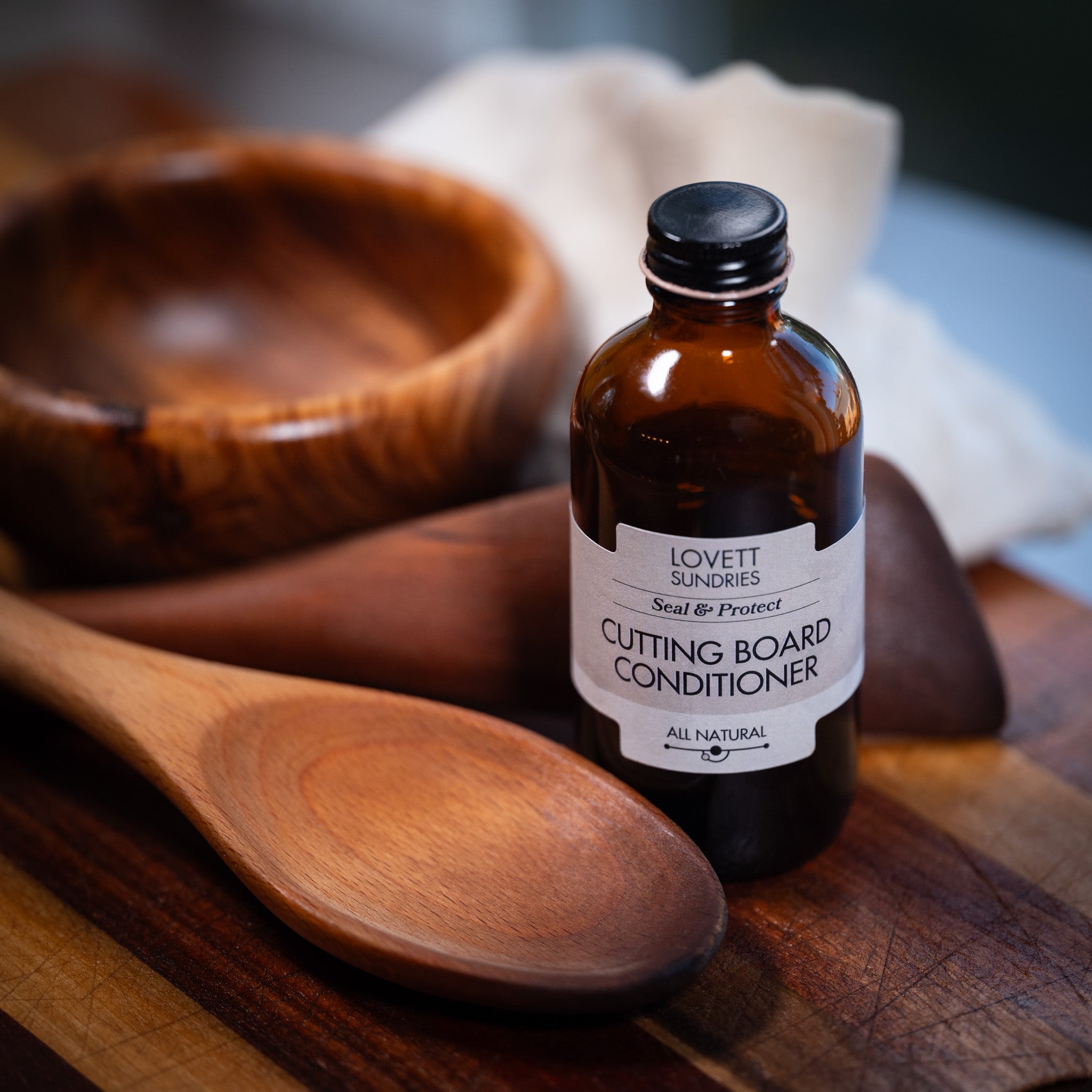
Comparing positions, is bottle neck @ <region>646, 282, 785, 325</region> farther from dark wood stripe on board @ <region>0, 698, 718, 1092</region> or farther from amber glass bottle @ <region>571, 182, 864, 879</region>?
dark wood stripe on board @ <region>0, 698, 718, 1092</region>

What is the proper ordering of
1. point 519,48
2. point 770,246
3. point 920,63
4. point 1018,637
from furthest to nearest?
point 519,48 < point 920,63 < point 1018,637 < point 770,246

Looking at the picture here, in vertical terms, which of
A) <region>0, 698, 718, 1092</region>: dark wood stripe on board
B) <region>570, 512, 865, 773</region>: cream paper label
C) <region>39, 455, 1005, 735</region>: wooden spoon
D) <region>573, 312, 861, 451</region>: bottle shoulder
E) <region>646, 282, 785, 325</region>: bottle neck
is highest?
<region>646, 282, 785, 325</region>: bottle neck

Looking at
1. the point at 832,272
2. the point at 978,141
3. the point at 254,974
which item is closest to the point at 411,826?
the point at 254,974

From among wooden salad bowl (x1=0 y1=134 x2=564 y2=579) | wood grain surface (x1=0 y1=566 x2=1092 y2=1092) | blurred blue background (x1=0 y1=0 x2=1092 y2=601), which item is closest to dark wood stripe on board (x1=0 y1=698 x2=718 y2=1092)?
wood grain surface (x1=0 y1=566 x2=1092 y2=1092)

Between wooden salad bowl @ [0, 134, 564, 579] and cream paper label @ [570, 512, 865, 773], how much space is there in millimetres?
160

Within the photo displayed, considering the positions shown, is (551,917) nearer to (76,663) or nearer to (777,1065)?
(777,1065)

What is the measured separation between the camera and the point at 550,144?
0.75 m

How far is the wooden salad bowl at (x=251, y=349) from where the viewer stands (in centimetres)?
53

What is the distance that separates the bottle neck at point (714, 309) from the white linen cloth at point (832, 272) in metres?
0.20

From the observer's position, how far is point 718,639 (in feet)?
1.32

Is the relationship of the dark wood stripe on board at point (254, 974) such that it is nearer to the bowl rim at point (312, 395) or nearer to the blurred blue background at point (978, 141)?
the bowl rim at point (312, 395)

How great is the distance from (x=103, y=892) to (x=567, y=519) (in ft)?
0.72

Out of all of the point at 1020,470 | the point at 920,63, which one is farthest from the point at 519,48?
the point at 1020,470

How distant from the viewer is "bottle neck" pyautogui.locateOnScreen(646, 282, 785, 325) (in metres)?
0.38
